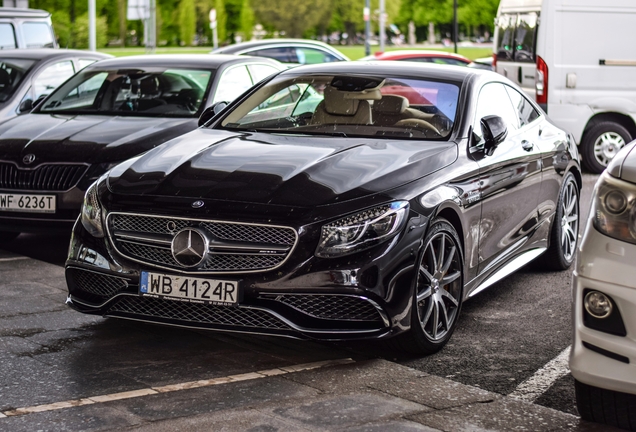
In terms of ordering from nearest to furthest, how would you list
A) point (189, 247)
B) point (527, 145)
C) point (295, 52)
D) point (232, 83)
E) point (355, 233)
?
point (355, 233), point (189, 247), point (527, 145), point (232, 83), point (295, 52)

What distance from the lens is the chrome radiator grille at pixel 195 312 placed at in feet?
16.7

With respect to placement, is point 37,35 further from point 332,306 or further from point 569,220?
point 332,306

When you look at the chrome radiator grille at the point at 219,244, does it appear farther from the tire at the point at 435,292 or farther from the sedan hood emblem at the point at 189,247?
the tire at the point at 435,292

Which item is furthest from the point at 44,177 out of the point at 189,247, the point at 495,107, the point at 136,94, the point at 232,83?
the point at 495,107

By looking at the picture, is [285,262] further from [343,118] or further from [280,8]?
[280,8]

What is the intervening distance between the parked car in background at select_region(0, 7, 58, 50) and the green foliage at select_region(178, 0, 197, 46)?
82813 millimetres

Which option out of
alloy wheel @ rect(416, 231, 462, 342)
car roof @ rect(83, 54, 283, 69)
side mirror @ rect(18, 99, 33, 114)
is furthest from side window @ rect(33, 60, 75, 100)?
alloy wheel @ rect(416, 231, 462, 342)

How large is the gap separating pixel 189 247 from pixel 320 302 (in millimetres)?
684

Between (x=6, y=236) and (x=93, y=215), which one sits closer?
(x=93, y=215)

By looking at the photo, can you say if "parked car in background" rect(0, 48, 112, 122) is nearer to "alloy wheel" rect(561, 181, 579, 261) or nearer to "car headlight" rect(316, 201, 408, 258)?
"alloy wheel" rect(561, 181, 579, 261)

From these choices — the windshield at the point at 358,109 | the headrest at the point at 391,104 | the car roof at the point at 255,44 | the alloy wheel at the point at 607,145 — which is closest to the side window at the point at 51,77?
the car roof at the point at 255,44

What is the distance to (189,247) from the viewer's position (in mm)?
5164

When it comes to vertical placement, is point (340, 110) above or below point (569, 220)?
above

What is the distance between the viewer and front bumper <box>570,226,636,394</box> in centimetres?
396
